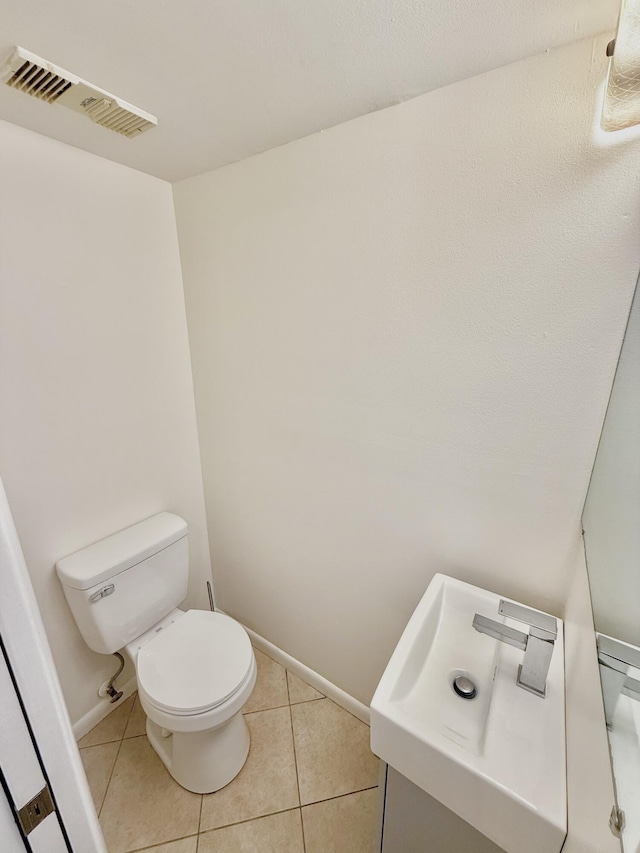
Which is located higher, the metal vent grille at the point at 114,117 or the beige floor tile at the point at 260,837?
the metal vent grille at the point at 114,117

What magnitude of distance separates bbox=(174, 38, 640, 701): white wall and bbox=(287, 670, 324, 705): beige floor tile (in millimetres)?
176

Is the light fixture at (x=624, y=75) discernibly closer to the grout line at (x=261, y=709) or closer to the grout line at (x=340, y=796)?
the grout line at (x=340, y=796)

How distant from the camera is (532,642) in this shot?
2.98ft

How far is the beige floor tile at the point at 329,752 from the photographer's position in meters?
1.39

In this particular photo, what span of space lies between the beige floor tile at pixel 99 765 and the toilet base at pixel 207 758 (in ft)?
0.77

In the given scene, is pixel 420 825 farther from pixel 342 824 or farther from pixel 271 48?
pixel 271 48

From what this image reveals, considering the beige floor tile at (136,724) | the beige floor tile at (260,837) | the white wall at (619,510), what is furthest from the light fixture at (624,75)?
the beige floor tile at (136,724)

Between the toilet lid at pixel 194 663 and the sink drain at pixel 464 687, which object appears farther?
the toilet lid at pixel 194 663

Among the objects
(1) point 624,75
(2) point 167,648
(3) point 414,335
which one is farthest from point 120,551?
(1) point 624,75

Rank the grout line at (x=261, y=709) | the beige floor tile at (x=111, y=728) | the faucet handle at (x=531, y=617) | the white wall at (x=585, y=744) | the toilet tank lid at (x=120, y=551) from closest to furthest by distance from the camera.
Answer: the white wall at (x=585, y=744), the faucet handle at (x=531, y=617), the toilet tank lid at (x=120, y=551), the beige floor tile at (x=111, y=728), the grout line at (x=261, y=709)

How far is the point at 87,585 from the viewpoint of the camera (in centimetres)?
130

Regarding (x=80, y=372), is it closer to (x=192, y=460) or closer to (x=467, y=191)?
(x=192, y=460)

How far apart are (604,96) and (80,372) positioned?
1639 millimetres

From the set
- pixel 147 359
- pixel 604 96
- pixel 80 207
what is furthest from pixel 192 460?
pixel 604 96
